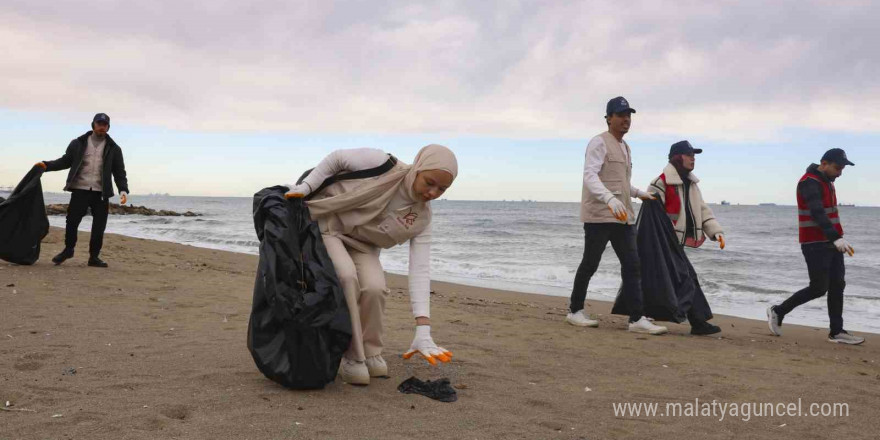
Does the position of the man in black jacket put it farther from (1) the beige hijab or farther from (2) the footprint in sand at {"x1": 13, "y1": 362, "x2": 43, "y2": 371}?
(1) the beige hijab

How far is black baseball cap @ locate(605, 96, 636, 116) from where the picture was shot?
548 centimetres

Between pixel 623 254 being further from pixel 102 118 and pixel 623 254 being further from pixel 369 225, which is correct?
pixel 102 118

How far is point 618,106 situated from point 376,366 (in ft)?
10.5

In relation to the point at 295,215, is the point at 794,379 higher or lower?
lower

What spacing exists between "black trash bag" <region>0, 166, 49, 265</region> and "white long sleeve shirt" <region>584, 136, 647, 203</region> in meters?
5.73

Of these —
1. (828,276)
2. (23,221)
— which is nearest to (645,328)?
(828,276)

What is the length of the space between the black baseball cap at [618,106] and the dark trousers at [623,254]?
Result: 936mm

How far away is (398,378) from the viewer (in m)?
3.56

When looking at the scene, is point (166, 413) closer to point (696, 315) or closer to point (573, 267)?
point (696, 315)

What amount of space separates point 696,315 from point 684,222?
795 mm

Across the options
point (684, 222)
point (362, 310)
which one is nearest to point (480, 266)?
point (684, 222)

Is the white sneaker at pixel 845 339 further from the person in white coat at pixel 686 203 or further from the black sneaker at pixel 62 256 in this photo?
the black sneaker at pixel 62 256

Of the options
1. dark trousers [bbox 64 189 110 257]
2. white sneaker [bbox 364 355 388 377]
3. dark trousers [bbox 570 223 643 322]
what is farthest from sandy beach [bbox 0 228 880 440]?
dark trousers [bbox 64 189 110 257]

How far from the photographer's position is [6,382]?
298cm
